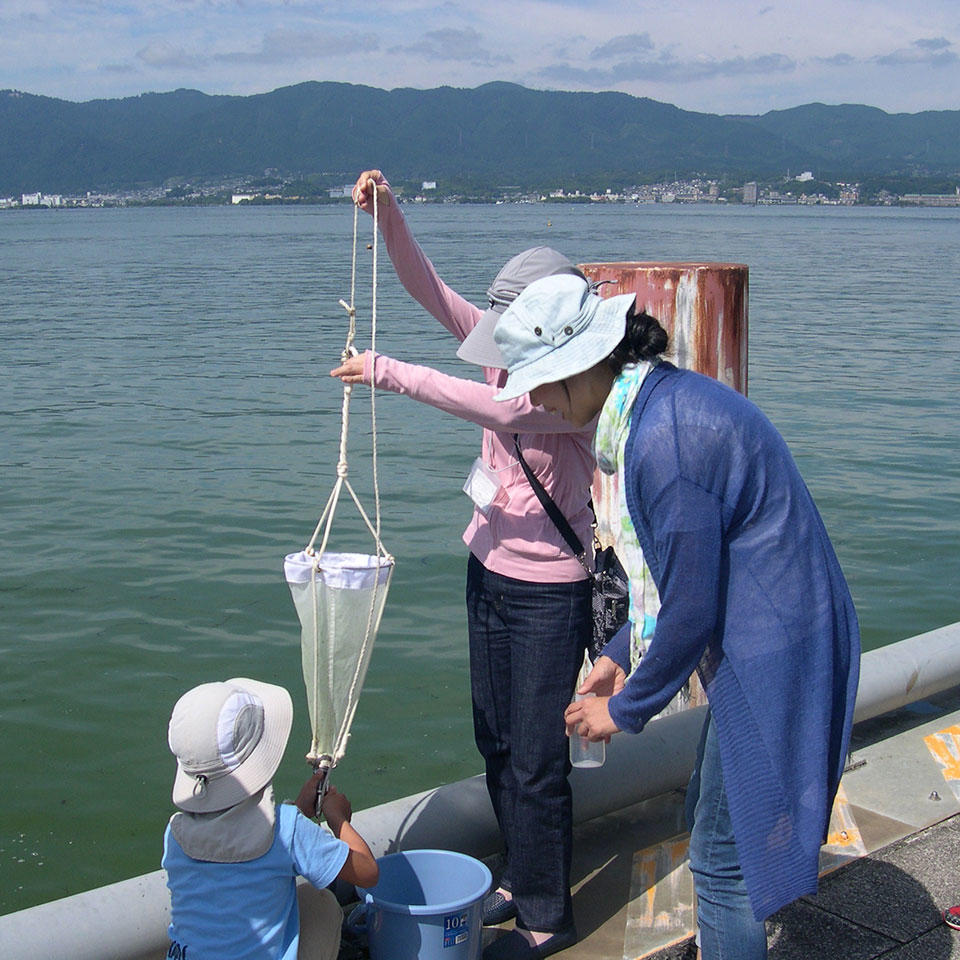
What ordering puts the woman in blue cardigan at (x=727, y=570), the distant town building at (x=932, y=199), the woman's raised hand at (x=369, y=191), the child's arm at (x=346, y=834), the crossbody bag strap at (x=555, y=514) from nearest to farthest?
the woman in blue cardigan at (x=727, y=570) → the child's arm at (x=346, y=834) → the crossbody bag strap at (x=555, y=514) → the woman's raised hand at (x=369, y=191) → the distant town building at (x=932, y=199)

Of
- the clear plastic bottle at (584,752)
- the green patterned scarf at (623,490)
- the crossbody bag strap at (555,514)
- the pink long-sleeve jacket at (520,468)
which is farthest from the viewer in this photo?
the clear plastic bottle at (584,752)

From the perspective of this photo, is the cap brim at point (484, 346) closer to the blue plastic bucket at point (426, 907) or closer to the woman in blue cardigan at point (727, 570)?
the woman in blue cardigan at point (727, 570)

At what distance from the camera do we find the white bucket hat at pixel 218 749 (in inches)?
109

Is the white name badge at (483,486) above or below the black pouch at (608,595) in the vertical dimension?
above

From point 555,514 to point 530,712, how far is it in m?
0.57

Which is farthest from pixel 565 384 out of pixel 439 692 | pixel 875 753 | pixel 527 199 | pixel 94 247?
pixel 527 199

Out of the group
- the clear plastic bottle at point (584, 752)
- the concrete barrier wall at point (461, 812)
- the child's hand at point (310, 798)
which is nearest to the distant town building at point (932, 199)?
the concrete barrier wall at point (461, 812)

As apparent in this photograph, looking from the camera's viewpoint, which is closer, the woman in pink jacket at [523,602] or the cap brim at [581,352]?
the cap brim at [581,352]

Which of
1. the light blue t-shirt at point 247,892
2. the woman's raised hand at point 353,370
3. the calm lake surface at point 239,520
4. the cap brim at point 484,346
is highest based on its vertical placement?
the cap brim at point 484,346

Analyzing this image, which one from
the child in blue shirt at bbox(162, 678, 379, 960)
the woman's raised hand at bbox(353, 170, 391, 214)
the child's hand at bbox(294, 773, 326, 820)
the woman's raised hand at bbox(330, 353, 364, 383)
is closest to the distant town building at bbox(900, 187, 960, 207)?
the woman's raised hand at bbox(353, 170, 391, 214)

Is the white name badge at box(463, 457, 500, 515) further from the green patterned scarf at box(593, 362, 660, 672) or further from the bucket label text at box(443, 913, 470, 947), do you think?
the bucket label text at box(443, 913, 470, 947)

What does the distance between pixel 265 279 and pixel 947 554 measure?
94.2 ft

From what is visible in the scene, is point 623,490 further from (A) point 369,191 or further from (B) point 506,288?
(A) point 369,191

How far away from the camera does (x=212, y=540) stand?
9742mm
